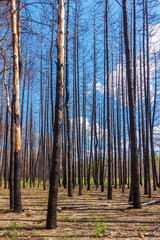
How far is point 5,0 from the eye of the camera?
6191 mm

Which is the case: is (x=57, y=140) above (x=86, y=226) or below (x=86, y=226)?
above

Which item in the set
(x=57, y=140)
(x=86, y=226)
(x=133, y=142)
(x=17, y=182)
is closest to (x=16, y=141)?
(x=17, y=182)

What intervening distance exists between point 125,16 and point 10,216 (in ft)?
21.0

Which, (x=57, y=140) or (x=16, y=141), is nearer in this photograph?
(x=57, y=140)

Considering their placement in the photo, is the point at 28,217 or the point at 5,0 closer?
the point at 28,217

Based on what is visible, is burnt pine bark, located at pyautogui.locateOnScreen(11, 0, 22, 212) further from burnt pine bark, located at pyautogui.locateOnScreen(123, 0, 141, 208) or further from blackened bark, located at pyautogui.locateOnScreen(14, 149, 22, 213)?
burnt pine bark, located at pyautogui.locateOnScreen(123, 0, 141, 208)

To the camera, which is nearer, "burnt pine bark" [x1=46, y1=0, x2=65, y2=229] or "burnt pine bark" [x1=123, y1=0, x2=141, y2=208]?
"burnt pine bark" [x1=46, y1=0, x2=65, y2=229]

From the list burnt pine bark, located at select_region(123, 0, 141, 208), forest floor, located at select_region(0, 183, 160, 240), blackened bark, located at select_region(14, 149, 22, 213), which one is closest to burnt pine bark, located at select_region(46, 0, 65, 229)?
forest floor, located at select_region(0, 183, 160, 240)

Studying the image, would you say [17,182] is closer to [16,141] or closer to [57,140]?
[16,141]

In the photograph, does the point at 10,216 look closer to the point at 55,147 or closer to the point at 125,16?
the point at 55,147

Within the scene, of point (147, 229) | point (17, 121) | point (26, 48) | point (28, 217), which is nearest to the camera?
point (147, 229)

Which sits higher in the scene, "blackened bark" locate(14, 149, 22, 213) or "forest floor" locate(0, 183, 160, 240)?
"blackened bark" locate(14, 149, 22, 213)

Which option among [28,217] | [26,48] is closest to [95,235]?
[28,217]

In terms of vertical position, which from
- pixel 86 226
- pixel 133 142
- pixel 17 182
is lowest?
pixel 86 226
